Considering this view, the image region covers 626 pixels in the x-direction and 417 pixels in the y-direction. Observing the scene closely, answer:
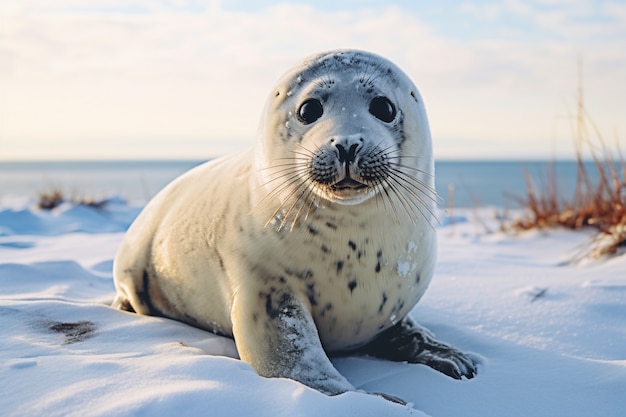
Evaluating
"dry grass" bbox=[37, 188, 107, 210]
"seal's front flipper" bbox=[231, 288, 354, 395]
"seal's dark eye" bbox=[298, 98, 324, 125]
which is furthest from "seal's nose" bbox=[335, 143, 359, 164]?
"dry grass" bbox=[37, 188, 107, 210]

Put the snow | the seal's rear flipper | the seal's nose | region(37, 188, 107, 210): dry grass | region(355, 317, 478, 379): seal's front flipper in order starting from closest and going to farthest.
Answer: the snow < the seal's nose < region(355, 317, 478, 379): seal's front flipper < the seal's rear flipper < region(37, 188, 107, 210): dry grass

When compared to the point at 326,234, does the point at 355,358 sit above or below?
below

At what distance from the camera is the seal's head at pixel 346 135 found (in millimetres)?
1715

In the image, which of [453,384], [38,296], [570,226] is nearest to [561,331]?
[453,384]

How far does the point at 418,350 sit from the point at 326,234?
20.2 inches

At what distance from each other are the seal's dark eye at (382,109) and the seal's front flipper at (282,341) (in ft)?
2.00

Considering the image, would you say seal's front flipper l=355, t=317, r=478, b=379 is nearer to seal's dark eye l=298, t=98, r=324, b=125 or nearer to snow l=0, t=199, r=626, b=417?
snow l=0, t=199, r=626, b=417

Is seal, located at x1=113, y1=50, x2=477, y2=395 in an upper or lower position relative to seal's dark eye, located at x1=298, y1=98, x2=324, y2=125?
lower

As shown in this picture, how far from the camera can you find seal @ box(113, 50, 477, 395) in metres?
1.75

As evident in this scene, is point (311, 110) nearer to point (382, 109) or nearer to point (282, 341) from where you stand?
point (382, 109)

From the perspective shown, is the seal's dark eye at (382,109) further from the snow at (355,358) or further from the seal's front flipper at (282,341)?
the snow at (355,358)

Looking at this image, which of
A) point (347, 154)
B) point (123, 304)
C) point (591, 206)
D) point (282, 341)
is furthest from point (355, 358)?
point (591, 206)

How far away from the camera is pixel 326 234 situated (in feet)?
6.13

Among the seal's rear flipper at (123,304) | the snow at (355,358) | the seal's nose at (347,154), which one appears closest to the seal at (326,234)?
the seal's nose at (347,154)
